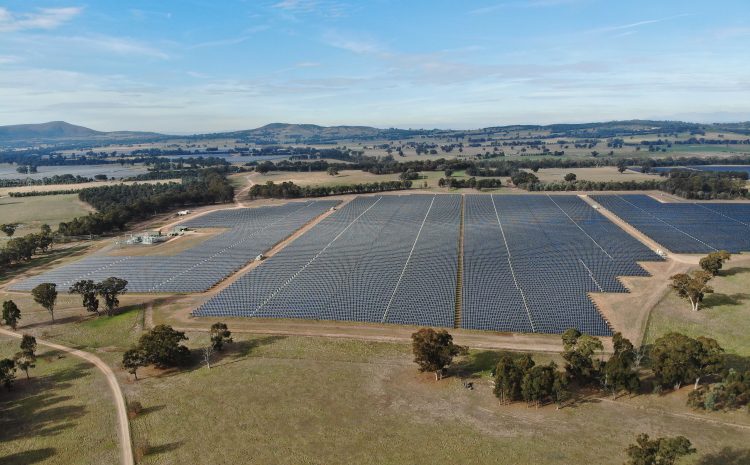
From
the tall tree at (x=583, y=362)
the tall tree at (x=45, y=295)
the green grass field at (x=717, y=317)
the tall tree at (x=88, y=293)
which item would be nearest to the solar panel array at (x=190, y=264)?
the tall tree at (x=88, y=293)

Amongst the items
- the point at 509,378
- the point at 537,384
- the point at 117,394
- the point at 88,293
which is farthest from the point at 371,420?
the point at 88,293

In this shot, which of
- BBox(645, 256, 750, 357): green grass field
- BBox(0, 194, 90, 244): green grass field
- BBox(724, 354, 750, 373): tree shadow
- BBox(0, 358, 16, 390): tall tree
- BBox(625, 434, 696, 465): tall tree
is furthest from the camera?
BBox(0, 194, 90, 244): green grass field

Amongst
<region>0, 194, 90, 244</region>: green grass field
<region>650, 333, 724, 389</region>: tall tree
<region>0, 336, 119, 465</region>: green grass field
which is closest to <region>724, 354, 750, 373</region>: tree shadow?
<region>650, 333, 724, 389</region>: tall tree

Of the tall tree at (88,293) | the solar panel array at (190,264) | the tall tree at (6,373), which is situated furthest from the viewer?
the solar panel array at (190,264)

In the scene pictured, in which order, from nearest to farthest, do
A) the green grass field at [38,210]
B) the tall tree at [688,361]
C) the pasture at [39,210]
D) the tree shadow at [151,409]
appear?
1. the tall tree at [688,361]
2. the tree shadow at [151,409]
3. the green grass field at [38,210]
4. the pasture at [39,210]

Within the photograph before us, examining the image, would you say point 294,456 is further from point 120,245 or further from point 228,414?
point 120,245

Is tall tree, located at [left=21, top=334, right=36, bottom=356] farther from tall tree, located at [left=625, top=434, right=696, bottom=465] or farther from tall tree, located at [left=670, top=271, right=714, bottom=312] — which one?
tall tree, located at [left=670, top=271, right=714, bottom=312]

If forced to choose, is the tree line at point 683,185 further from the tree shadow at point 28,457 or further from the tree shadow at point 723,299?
the tree shadow at point 28,457
